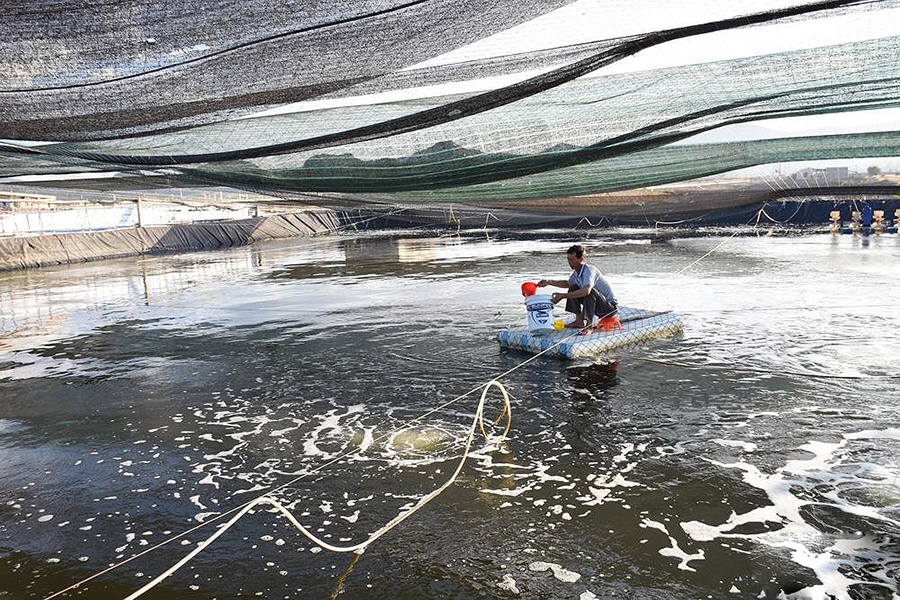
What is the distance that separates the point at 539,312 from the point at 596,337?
2.42 feet

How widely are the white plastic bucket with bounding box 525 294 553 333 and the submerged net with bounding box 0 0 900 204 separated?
1.55 m

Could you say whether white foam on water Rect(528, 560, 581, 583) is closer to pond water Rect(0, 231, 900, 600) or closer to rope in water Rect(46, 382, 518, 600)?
pond water Rect(0, 231, 900, 600)

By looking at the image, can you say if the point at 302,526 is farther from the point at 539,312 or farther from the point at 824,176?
the point at 824,176

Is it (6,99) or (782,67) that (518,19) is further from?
(6,99)

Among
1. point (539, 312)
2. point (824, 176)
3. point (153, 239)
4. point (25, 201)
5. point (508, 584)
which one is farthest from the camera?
point (153, 239)

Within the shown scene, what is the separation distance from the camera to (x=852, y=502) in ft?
11.9

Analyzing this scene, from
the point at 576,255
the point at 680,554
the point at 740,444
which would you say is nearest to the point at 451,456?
the point at 680,554

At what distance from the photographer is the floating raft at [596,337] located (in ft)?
22.5

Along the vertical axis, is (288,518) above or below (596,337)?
below

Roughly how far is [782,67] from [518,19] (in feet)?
9.32

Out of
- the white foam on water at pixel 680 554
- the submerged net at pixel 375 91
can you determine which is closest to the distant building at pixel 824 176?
the submerged net at pixel 375 91

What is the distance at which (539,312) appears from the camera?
750 cm

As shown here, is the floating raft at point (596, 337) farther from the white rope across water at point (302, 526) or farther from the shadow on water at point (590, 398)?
the white rope across water at point (302, 526)

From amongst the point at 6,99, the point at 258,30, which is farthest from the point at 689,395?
the point at 6,99
